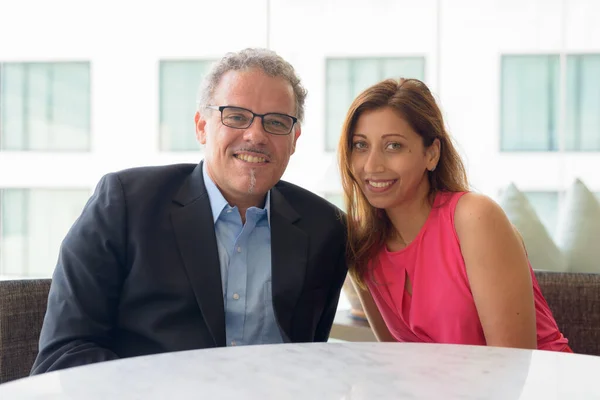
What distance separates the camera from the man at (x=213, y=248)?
1514 mm

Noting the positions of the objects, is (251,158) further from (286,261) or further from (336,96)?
(336,96)

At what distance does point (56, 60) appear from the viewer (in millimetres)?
5113

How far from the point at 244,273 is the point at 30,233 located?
406 centimetres

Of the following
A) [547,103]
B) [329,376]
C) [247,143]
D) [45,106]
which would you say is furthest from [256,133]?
[45,106]

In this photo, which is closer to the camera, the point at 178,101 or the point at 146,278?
the point at 146,278

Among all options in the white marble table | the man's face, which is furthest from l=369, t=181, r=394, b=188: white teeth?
the white marble table

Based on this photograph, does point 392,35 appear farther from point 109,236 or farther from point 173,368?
point 173,368

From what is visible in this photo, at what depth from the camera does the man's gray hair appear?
1766 mm

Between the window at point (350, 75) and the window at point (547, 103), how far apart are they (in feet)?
2.18

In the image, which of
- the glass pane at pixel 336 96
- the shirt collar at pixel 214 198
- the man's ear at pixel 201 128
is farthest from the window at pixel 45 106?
the shirt collar at pixel 214 198

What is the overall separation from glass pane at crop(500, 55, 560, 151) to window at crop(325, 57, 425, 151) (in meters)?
0.62

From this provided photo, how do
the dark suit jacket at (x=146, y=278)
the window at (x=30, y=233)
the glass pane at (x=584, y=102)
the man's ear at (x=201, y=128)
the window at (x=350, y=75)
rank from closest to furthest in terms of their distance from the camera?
the dark suit jacket at (x=146, y=278) → the man's ear at (x=201, y=128) → the glass pane at (x=584, y=102) → the window at (x=350, y=75) → the window at (x=30, y=233)

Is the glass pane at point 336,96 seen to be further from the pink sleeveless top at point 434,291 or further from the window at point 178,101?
the pink sleeveless top at point 434,291

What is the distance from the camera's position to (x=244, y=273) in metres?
1.67
